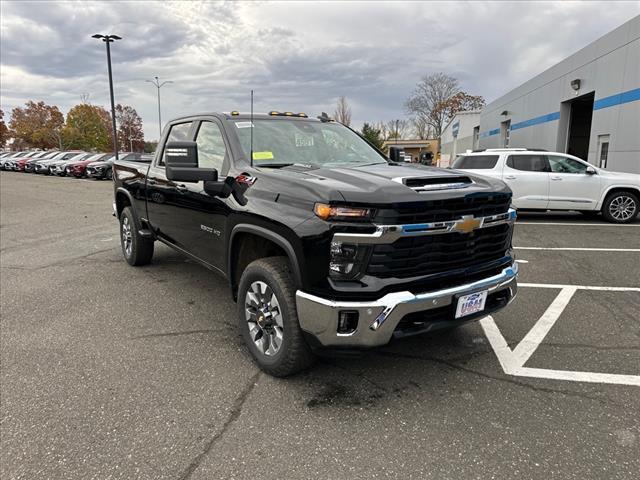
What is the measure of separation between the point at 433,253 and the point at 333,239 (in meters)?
0.67

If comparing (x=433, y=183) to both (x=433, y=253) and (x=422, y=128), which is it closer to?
(x=433, y=253)

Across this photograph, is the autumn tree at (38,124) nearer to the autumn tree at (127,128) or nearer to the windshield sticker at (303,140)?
the autumn tree at (127,128)

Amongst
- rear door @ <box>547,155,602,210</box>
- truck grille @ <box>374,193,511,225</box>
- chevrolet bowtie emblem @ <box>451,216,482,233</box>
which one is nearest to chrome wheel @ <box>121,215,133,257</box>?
truck grille @ <box>374,193,511,225</box>

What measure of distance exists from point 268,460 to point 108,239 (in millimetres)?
7351

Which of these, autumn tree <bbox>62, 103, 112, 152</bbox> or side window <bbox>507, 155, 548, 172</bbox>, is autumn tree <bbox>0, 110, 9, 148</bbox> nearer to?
autumn tree <bbox>62, 103, 112, 152</bbox>

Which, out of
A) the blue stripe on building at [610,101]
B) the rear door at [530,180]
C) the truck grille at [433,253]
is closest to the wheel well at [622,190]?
the rear door at [530,180]

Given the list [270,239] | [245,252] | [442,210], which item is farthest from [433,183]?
[245,252]

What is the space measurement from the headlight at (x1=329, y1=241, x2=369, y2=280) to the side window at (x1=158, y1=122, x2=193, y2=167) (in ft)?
9.03

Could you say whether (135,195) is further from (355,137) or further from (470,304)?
(470,304)

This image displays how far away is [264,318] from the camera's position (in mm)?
3324

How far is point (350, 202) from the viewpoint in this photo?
2.71 meters

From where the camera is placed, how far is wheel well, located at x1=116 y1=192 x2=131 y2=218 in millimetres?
6344

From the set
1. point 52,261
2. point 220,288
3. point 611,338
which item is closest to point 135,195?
point 220,288

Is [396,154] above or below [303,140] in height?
below
